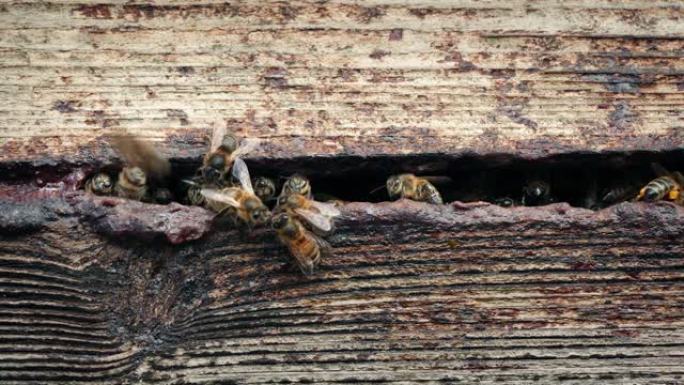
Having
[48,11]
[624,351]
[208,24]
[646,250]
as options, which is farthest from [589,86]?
[48,11]

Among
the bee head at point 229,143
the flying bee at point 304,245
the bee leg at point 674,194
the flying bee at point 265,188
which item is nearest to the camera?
the flying bee at point 304,245

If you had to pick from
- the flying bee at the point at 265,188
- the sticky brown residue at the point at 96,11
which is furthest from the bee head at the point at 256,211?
the sticky brown residue at the point at 96,11

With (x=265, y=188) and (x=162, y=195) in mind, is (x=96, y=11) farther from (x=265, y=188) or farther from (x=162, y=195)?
(x=265, y=188)

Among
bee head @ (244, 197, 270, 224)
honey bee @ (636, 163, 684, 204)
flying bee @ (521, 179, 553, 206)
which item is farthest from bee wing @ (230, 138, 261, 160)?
honey bee @ (636, 163, 684, 204)

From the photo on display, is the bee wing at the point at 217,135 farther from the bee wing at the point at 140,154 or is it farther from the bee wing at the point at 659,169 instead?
the bee wing at the point at 659,169

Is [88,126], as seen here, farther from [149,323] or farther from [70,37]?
[149,323]

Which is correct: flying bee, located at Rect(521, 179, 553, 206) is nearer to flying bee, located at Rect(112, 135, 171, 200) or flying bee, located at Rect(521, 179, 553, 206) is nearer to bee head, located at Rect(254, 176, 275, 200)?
bee head, located at Rect(254, 176, 275, 200)
